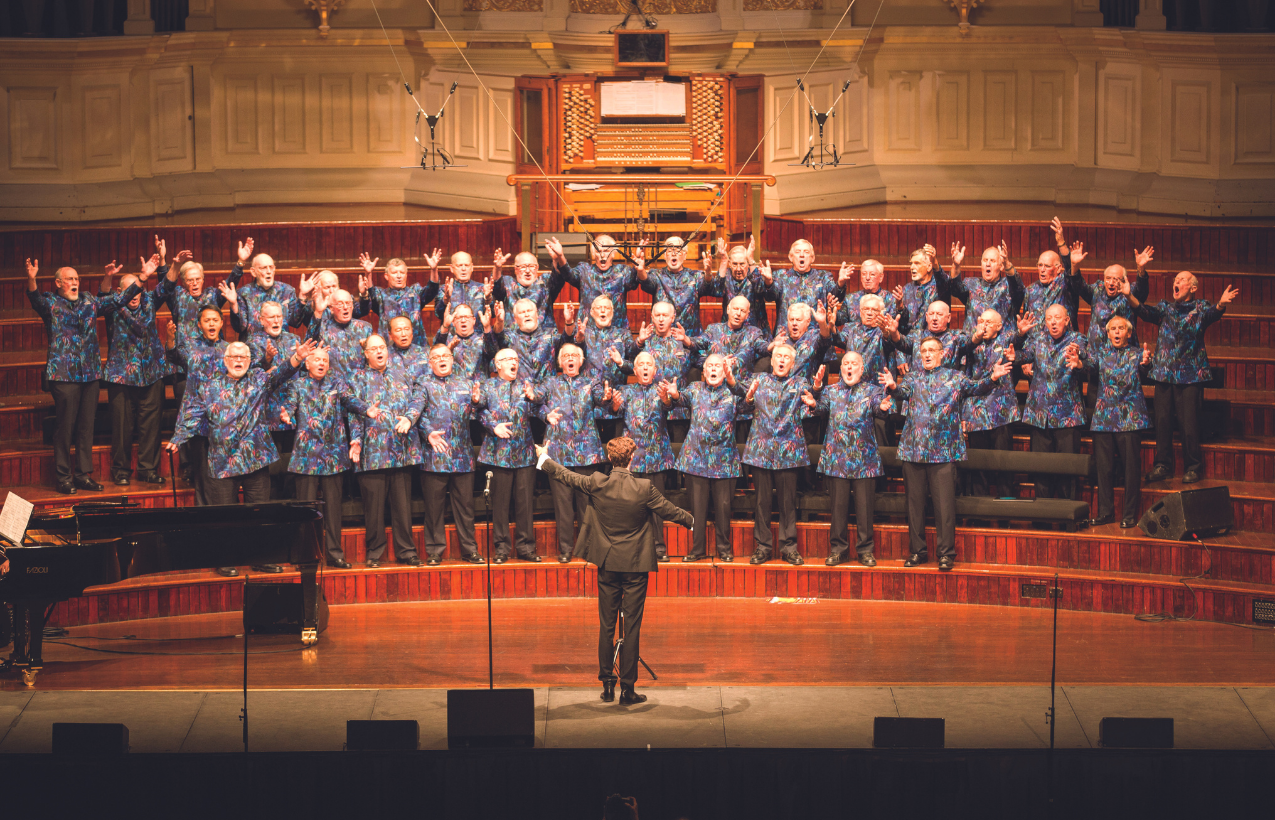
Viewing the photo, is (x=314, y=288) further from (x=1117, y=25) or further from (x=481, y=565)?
(x=1117, y=25)

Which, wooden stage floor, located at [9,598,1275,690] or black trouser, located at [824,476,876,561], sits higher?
black trouser, located at [824,476,876,561]

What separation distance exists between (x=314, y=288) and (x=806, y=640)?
2.90 meters

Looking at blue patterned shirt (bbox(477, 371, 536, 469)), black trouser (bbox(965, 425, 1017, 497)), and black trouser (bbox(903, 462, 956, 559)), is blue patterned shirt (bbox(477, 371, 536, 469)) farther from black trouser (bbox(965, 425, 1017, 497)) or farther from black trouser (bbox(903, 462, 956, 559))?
black trouser (bbox(965, 425, 1017, 497))

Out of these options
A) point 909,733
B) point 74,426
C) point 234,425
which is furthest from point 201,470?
point 909,733

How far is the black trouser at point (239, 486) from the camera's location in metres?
6.99

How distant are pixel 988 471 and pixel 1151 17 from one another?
4.05m

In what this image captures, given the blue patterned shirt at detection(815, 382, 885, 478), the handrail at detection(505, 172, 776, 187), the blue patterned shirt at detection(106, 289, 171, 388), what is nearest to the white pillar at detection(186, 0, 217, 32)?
the handrail at detection(505, 172, 776, 187)

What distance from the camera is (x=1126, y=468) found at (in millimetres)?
7262

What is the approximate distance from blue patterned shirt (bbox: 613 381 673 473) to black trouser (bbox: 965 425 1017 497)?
1441 millimetres

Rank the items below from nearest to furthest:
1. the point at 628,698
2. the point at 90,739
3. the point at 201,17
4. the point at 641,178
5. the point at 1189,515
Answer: the point at 90,739, the point at 628,698, the point at 1189,515, the point at 641,178, the point at 201,17

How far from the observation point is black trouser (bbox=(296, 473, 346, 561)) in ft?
23.3

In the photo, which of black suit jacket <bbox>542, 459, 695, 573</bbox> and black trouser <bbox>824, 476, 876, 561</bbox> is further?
black trouser <bbox>824, 476, 876, 561</bbox>

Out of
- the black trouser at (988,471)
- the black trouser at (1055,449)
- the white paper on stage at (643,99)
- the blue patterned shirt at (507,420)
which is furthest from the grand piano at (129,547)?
the white paper on stage at (643,99)

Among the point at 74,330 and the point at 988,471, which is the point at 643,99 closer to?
the point at 988,471
